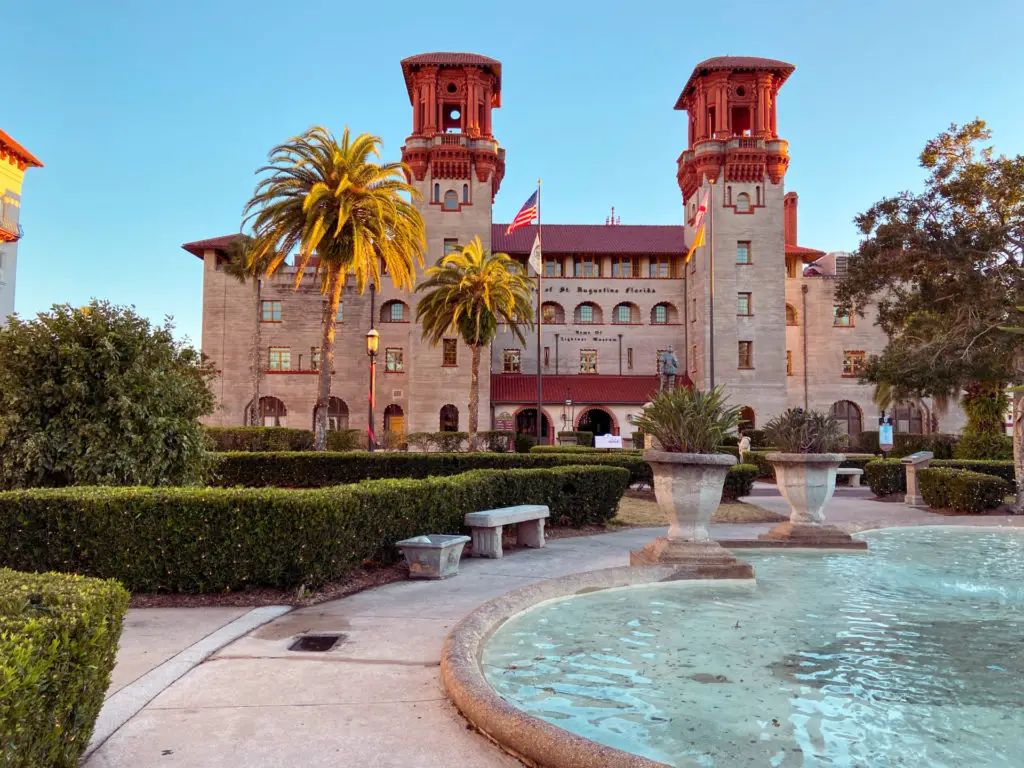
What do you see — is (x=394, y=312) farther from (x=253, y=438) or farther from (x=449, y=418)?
(x=253, y=438)

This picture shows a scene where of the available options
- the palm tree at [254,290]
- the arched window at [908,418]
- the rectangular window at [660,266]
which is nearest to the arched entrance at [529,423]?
the rectangular window at [660,266]

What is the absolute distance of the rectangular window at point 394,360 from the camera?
4828 cm

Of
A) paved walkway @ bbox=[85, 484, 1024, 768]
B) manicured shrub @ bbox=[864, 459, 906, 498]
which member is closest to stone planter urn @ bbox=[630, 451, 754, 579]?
paved walkway @ bbox=[85, 484, 1024, 768]

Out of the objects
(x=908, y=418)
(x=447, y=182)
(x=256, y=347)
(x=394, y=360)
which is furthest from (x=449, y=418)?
(x=908, y=418)

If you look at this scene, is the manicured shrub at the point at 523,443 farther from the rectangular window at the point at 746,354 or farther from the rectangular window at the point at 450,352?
the rectangular window at the point at 746,354

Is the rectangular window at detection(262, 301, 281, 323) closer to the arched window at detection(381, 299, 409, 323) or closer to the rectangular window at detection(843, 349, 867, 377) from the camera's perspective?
the arched window at detection(381, 299, 409, 323)

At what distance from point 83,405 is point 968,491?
17342 millimetres

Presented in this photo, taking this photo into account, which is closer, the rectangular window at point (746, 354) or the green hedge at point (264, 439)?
the green hedge at point (264, 439)

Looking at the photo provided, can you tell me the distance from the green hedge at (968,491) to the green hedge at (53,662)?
17.4 metres

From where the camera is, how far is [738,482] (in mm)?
19188

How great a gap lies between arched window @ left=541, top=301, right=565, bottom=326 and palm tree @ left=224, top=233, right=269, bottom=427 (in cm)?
1879

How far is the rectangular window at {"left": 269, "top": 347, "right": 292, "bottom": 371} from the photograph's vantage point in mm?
48906

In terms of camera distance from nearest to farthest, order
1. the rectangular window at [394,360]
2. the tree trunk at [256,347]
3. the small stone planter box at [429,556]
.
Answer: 1. the small stone planter box at [429,556]
2. the tree trunk at [256,347]
3. the rectangular window at [394,360]

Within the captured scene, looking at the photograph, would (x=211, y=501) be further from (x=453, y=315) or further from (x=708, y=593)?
(x=453, y=315)
